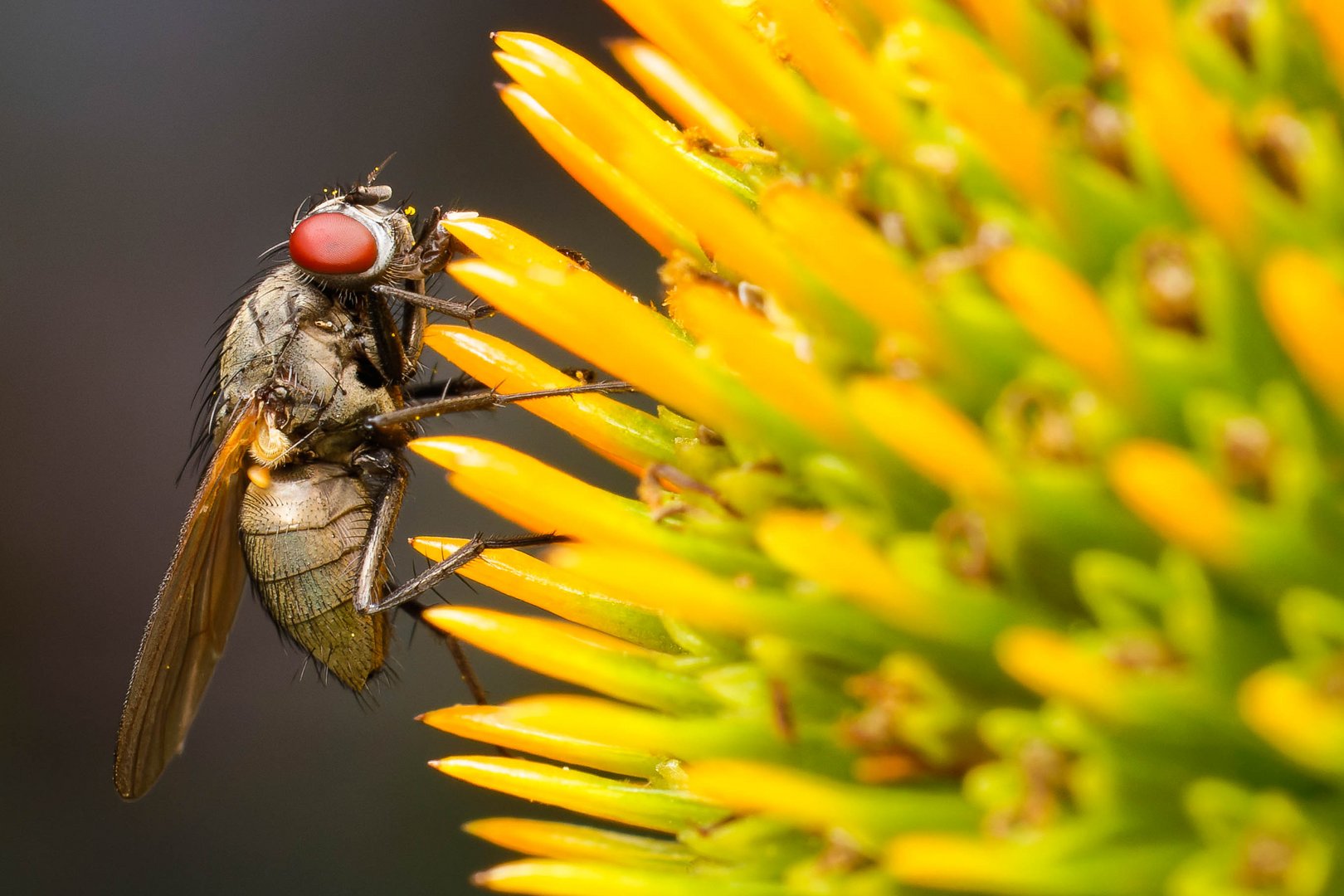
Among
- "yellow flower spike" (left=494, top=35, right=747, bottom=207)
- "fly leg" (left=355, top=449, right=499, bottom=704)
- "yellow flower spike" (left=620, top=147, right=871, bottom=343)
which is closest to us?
"yellow flower spike" (left=620, top=147, right=871, bottom=343)

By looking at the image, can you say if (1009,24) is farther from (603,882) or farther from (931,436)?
(603,882)

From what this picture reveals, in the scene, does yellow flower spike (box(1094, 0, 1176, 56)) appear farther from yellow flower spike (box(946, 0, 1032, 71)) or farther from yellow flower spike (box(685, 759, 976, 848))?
yellow flower spike (box(685, 759, 976, 848))

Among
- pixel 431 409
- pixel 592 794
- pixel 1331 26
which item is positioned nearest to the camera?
pixel 1331 26

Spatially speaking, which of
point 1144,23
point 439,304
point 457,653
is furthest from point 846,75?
point 457,653

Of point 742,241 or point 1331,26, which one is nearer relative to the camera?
point 1331,26

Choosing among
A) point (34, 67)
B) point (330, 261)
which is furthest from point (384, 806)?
point (34, 67)

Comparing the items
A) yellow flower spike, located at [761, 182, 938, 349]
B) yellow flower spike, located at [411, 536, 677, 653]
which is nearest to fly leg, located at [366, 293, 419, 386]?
yellow flower spike, located at [411, 536, 677, 653]

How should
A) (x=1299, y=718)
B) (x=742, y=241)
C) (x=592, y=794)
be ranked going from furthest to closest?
(x=592, y=794)
(x=742, y=241)
(x=1299, y=718)
